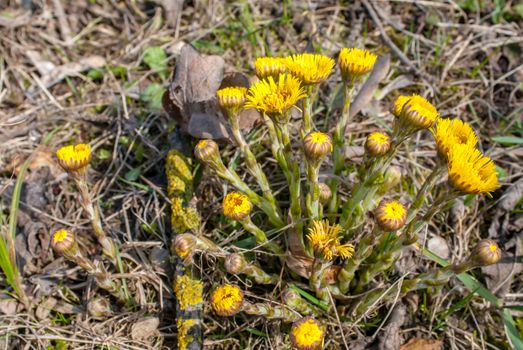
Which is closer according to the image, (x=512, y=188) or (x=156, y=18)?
(x=512, y=188)

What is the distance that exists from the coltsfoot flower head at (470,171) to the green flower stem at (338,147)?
62 cm

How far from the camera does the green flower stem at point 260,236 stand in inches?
80.8

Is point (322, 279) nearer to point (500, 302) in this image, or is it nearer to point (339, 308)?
point (339, 308)

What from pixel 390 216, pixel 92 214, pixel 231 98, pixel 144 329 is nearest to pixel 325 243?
pixel 390 216

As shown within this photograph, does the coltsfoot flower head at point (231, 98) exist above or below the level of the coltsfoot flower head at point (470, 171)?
below

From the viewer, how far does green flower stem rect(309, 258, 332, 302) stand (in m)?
1.92

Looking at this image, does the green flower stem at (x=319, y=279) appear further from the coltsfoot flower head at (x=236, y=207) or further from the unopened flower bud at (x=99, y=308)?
the unopened flower bud at (x=99, y=308)

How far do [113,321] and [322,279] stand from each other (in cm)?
109

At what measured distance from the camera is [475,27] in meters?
3.33

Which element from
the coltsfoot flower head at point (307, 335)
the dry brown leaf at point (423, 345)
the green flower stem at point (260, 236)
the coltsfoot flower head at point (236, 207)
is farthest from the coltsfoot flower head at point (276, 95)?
the dry brown leaf at point (423, 345)

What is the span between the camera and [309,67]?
1994mm

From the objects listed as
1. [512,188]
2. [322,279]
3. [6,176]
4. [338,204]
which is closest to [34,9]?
[6,176]

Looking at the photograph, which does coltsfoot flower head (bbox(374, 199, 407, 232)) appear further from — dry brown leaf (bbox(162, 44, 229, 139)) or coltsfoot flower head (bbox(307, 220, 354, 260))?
dry brown leaf (bbox(162, 44, 229, 139))

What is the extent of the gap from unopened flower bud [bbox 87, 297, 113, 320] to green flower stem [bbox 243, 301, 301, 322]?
80cm
